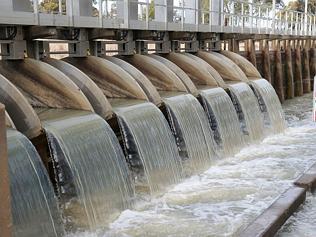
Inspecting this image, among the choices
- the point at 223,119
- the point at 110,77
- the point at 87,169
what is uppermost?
the point at 110,77

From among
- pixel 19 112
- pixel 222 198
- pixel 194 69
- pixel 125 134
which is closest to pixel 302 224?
pixel 222 198

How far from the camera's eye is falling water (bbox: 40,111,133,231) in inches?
266

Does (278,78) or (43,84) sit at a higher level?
(43,84)

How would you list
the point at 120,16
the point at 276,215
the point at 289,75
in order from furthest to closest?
1. the point at 289,75
2. the point at 120,16
3. the point at 276,215

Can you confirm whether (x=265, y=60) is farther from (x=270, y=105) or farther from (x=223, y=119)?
(x=223, y=119)

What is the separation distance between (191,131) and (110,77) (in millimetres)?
1811

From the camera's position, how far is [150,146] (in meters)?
8.55

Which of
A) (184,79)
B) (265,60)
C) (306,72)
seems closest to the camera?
(184,79)

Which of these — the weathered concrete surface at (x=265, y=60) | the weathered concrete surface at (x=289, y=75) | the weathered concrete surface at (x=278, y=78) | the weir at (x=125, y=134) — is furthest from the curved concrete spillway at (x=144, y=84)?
the weathered concrete surface at (x=289, y=75)

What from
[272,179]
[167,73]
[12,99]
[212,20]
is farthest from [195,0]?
[12,99]

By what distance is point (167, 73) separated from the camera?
11281 mm

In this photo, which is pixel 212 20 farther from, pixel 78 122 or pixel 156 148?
pixel 78 122

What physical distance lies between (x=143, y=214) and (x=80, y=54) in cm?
364

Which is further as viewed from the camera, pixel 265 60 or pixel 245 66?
pixel 265 60
